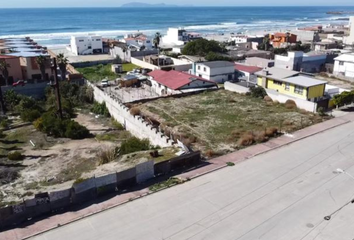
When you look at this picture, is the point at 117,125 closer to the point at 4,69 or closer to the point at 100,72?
the point at 4,69

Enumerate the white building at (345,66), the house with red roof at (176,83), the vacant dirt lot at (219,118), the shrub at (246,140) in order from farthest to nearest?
the white building at (345,66) → the house with red roof at (176,83) → the vacant dirt lot at (219,118) → the shrub at (246,140)

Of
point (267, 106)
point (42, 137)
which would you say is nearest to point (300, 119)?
point (267, 106)

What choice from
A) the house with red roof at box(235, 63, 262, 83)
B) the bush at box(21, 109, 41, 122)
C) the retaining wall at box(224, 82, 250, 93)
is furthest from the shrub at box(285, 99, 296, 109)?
the bush at box(21, 109, 41, 122)

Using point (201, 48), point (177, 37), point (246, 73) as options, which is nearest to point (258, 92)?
point (246, 73)

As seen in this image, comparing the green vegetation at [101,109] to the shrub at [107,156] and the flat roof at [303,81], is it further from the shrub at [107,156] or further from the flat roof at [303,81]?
the flat roof at [303,81]

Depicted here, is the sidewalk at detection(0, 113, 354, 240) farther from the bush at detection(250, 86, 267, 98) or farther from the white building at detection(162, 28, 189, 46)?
the white building at detection(162, 28, 189, 46)

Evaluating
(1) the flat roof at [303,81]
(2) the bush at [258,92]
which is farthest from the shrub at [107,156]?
(1) the flat roof at [303,81]

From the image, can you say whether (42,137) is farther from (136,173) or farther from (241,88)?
(241,88)

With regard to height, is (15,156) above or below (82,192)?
below
